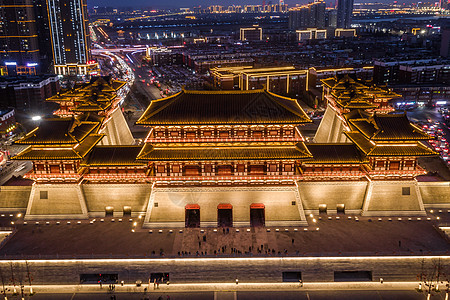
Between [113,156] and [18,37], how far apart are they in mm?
96805

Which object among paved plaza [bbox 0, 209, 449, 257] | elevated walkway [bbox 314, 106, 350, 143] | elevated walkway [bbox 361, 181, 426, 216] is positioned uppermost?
elevated walkway [bbox 314, 106, 350, 143]

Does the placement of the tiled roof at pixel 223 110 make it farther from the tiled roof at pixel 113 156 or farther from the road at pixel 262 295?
the road at pixel 262 295

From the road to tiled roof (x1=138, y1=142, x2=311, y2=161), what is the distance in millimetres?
11774

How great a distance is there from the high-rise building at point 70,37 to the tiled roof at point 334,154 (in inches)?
4058

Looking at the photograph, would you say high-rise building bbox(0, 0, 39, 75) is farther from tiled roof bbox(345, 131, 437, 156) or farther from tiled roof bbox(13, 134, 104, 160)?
tiled roof bbox(345, 131, 437, 156)

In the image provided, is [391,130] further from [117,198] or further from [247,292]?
[117,198]

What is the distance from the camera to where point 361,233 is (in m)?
36.7

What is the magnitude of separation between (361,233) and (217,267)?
44.8 feet

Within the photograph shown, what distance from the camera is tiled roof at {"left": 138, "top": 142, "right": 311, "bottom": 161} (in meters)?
37.2

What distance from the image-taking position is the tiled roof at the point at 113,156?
130 feet

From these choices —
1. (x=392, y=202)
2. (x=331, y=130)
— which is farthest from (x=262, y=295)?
(x=331, y=130)

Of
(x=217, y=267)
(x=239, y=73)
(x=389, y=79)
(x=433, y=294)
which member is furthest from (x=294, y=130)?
(x=389, y=79)

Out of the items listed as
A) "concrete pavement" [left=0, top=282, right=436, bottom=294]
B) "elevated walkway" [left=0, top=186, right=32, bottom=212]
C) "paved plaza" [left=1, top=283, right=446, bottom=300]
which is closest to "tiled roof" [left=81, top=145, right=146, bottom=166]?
"elevated walkway" [left=0, top=186, right=32, bottom=212]

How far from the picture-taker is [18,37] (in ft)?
383
